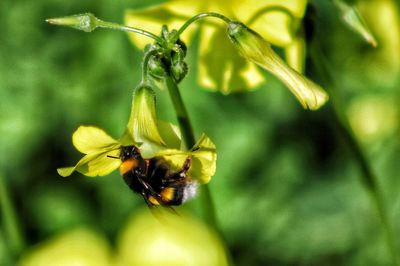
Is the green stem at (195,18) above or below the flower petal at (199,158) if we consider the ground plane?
above

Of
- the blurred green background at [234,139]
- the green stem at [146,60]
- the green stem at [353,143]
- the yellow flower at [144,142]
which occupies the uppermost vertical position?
the green stem at [146,60]

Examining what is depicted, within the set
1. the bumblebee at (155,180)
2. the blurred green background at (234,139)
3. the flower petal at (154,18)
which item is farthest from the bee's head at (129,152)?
the blurred green background at (234,139)

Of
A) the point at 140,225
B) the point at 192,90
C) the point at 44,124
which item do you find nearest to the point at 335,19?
the point at 192,90

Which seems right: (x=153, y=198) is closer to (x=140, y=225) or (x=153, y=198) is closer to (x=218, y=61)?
(x=140, y=225)

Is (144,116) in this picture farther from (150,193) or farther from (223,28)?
(223,28)

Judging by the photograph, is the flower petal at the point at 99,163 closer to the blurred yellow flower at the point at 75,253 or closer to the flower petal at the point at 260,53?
the blurred yellow flower at the point at 75,253

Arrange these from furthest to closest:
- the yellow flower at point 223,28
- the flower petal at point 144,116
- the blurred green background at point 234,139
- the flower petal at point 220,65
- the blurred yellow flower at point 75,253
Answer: the blurred green background at point 234,139 < the flower petal at point 220,65 < the yellow flower at point 223,28 < the flower petal at point 144,116 < the blurred yellow flower at point 75,253

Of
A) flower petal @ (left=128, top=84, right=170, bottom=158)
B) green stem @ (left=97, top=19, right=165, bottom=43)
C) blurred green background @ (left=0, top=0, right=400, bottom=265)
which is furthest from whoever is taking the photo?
blurred green background @ (left=0, top=0, right=400, bottom=265)

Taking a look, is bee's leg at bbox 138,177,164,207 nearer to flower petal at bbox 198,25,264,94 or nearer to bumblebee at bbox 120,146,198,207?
bumblebee at bbox 120,146,198,207

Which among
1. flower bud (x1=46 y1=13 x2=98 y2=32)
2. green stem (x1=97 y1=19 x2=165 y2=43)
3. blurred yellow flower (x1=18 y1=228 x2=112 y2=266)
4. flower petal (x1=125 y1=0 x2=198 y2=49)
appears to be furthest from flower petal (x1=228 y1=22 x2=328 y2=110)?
blurred yellow flower (x1=18 y1=228 x2=112 y2=266)
